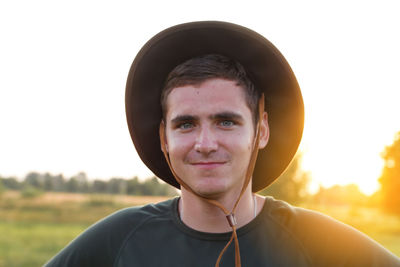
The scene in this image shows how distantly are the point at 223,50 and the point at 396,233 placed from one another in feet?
143

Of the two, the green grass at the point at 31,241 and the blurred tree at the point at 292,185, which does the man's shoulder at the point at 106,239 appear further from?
the blurred tree at the point at 292,185

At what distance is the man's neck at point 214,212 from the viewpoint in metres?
2.90

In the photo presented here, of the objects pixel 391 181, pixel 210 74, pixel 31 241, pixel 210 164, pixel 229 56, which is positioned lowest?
pixel 31 241

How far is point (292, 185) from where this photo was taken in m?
34.6

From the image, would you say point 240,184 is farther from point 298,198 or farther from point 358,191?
point 358,191

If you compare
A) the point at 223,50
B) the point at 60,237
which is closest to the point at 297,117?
the point at 223,50

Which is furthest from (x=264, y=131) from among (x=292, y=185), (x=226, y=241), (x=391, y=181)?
(x=391, y=181)

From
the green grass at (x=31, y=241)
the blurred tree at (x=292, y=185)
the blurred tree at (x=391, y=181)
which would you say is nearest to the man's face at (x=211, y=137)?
the green grass at (x=31, y=241)

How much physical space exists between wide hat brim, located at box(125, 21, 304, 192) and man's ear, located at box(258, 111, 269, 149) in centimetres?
11

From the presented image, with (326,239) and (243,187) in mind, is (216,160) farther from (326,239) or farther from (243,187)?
(326,239)

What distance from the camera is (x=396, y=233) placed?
139 feet

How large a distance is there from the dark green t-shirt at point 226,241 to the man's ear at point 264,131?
1.16 feet

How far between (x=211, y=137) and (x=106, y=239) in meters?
1.00

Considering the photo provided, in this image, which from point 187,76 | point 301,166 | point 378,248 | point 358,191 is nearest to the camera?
point 378,248
